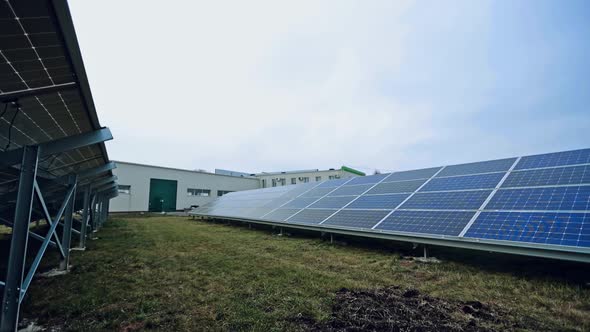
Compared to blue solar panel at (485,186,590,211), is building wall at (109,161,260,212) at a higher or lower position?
higher

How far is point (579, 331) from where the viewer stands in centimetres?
295

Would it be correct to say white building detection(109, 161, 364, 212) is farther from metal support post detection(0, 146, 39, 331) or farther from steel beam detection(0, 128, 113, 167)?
metal support post detection(0, 146, 39, 331)

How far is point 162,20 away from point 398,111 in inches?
648

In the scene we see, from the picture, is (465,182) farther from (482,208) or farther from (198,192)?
(198,192)

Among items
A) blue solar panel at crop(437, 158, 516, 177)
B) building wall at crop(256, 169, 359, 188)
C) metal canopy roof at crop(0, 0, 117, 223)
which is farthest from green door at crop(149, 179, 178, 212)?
blue solar panel at crop(437, 158, 516, 177)

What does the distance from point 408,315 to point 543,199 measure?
4.99 meters

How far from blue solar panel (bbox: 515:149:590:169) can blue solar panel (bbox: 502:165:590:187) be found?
0.37 metres

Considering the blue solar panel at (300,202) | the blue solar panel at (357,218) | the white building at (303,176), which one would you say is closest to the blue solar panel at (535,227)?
the blue solar panel at (357,218)

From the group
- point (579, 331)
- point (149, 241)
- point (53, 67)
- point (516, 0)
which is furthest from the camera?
point (149, 241)

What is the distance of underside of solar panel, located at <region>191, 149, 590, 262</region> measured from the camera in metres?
4.91

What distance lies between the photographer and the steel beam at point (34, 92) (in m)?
2.62

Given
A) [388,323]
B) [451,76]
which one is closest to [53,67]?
[388,323]

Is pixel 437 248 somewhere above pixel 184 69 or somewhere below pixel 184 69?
below

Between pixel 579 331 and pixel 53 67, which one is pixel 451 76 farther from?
pixel 53 67
